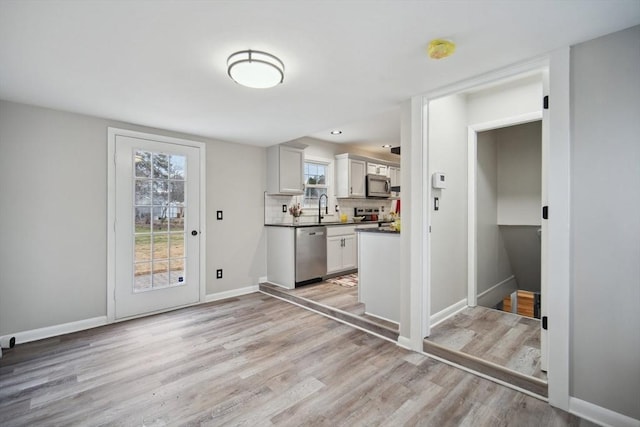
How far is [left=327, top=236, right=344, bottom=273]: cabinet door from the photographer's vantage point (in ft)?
15.9

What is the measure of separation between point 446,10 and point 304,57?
908 mm

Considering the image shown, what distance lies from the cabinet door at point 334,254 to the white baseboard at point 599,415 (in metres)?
3.38

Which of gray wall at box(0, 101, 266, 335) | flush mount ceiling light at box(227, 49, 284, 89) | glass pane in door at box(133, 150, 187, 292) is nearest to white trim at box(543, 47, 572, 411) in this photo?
flush mount ceiling light at box(227, 49, 284, 89)

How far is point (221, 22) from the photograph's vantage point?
1616 millimetres

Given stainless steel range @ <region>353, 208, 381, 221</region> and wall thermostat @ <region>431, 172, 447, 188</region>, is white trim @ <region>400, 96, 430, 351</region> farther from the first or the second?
stainless steel range @ <region>353, 208, 381, 221</region>

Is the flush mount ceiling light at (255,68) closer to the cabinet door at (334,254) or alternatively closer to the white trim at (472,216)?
the white trim at (472,216)

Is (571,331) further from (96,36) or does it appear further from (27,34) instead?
(27,34)

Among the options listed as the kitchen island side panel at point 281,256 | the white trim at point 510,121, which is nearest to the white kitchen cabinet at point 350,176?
the kitchen island side panel at point 281,256

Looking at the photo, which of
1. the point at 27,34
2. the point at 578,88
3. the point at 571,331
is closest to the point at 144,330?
the point at 27,34

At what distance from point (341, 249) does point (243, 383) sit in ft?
10.2

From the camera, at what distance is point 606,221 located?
5.63ft

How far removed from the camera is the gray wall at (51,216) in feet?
9.07

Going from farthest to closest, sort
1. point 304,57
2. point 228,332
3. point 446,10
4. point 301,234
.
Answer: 1. point 301,234
2. point 228,332
3. point 304,57
4. point 446,10

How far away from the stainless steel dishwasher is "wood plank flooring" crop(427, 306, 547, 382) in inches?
82.5
